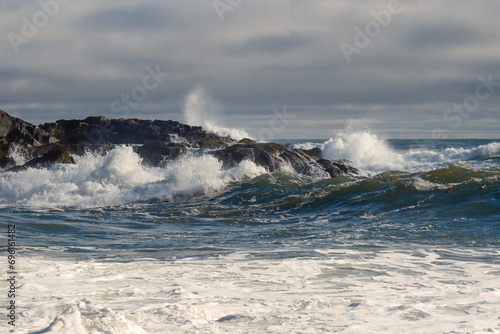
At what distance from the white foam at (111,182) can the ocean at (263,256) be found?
0.11 metres

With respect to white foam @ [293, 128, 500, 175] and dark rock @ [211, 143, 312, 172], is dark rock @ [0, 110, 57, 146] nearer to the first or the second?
dark rock @ [211, 143, 312, 172]

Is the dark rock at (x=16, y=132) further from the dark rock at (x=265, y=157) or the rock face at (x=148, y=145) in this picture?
the dark rock at (x=265, y=157)

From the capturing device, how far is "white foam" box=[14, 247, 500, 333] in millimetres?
3793

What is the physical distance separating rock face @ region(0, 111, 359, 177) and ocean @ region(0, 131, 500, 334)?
5.61m

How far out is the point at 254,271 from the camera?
5895 mm

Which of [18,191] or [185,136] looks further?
[185,136]

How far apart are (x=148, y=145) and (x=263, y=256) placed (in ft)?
73.1

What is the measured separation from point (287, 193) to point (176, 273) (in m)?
9.90

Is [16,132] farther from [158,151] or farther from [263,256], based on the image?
[263,256]

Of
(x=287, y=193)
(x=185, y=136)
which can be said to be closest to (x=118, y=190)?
(x=287, y=193)

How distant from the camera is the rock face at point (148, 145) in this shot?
74.5ft

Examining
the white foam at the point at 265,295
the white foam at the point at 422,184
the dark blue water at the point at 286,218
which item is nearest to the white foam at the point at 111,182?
the dark blue water at the point at 286,218

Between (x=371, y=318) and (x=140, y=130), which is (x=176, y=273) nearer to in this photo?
(x=371, y=318)

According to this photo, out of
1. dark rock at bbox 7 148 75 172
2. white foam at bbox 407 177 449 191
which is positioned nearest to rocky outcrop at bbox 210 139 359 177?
dark rock at bbox 7 148 75 172
